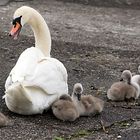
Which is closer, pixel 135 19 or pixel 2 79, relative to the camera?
pixel 2 79

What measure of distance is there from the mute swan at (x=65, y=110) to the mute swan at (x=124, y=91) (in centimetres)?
87

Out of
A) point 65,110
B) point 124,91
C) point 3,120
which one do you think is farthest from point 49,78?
point 124,91

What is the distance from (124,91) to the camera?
244 inches

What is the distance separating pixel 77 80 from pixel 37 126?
6.37ft

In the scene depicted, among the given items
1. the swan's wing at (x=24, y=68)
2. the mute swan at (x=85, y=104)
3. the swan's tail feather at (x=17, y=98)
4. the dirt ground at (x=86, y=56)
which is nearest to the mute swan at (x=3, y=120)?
the dirt ground at (x=86, y=56)

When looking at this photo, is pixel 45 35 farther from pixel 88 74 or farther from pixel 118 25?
pixel 118 25

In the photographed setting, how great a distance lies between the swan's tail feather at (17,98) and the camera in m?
5.11

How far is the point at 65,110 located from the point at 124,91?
108cm

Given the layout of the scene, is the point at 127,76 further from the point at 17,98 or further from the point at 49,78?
the point at 17,98

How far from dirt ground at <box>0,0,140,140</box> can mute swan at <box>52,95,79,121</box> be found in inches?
3.0

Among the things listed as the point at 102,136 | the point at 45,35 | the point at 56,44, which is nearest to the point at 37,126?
the point at 102,136

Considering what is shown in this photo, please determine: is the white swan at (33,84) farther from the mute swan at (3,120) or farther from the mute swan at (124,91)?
the mute swan at (124,91)

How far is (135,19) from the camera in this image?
11508 millimetres

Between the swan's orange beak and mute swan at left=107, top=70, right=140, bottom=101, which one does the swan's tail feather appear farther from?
mute swan at left=107, top=70, right=140, bottom=101
